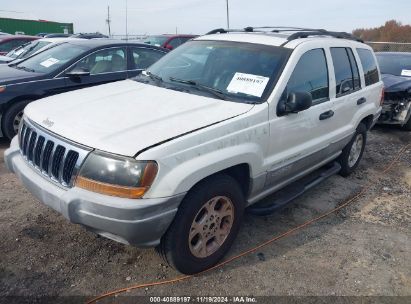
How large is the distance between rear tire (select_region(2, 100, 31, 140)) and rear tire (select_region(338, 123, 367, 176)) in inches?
185

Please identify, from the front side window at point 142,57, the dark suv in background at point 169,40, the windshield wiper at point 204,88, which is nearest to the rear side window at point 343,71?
the windshield wiper at point 204,88

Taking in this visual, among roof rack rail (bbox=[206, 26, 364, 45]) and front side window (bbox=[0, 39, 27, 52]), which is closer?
roof rack rail (bbox=[206, 26, 364, 45])

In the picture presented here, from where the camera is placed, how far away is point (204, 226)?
2.96 m

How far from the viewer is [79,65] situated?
20.0 feet

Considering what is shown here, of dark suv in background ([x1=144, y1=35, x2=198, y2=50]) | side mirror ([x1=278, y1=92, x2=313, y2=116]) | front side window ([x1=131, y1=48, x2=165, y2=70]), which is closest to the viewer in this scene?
side mirror ([x1=278, y1=92, x2=313, y2=116])

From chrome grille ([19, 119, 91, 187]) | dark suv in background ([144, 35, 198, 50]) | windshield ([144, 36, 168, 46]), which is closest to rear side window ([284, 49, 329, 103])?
chrome grille ([19, 119, 91, 187])

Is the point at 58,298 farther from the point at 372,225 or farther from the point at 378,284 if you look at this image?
the point at 372,225

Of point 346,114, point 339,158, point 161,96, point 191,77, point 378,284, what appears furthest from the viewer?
point 339,158

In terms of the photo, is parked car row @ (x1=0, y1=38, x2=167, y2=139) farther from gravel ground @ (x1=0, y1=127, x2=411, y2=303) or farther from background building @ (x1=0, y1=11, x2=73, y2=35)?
background building @ (x1=0, y1=11, x2=73, y2=35)

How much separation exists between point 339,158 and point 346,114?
0.87m

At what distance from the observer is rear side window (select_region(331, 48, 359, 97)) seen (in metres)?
4.20

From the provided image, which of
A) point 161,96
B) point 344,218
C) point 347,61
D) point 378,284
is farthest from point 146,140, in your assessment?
point 347,61

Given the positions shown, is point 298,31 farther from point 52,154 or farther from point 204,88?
point 52,154

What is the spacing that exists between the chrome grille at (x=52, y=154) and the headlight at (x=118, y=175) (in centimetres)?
11
